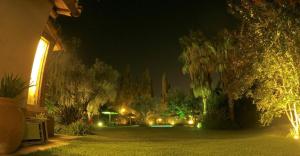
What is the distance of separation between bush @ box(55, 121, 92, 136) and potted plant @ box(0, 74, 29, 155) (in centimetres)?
996

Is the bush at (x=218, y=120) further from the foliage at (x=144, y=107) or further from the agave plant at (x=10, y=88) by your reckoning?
the agave plant at (x=10, y=88)

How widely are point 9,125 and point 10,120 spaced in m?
0.10

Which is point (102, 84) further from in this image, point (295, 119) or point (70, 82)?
point (295, 119)

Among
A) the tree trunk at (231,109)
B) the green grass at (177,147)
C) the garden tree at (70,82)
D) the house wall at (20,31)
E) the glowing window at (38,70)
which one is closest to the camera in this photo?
the house wall at (20,31)

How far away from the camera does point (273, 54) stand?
50.2ft

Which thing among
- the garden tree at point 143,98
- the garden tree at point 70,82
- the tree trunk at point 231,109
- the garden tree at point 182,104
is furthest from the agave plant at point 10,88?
the garden tree at point 143,98

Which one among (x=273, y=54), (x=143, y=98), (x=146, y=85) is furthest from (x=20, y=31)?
(x=146, y=85)

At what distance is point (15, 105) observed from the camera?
7.38 meters

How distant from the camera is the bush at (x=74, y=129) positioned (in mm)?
17391

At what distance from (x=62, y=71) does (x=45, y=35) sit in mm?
19965

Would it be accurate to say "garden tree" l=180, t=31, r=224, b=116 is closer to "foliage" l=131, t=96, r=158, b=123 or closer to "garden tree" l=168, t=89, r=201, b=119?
"garden tree" l=168, t=89, r=201, b=119

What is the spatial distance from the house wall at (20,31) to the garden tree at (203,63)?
2674 centimetres

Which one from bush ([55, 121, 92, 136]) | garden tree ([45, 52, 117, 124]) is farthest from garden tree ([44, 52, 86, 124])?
bush ([55, 121, 92, 136])

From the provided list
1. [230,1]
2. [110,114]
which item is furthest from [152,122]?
[230,1]
